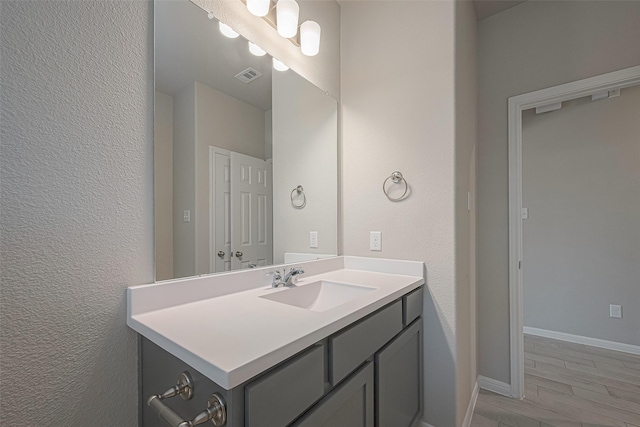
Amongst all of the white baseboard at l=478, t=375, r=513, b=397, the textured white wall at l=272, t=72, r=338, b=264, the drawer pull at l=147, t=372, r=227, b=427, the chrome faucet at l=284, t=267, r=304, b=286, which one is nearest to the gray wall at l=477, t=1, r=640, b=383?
the white baseboard at l=478, t=375, r=513, b=397

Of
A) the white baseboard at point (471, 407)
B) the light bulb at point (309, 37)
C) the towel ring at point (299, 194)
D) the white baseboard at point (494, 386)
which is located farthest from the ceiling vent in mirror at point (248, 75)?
the white baseboard at point (494, 386)

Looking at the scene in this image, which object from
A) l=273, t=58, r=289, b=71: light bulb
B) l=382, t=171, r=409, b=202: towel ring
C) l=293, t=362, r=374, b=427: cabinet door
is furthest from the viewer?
l=382, t=171, r=409, b=202: towel ring

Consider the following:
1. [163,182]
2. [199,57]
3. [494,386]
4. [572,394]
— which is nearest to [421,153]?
[199,57]

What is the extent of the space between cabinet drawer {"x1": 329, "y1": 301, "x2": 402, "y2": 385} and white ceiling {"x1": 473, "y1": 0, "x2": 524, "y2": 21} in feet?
7.20

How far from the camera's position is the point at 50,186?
768mm

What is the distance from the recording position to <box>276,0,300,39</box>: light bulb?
4.59ft

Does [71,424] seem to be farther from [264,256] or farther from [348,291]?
[348,291]

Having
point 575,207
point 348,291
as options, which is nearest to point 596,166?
point 575,207

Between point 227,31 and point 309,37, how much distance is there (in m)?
0.50

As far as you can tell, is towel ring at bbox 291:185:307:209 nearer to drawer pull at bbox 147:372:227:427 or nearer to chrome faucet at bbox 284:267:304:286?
chrome faucet at bbox 284:267:304:286

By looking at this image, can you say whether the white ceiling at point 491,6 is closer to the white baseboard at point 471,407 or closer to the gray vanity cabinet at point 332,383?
the gray vanity cabinet at point 332,383

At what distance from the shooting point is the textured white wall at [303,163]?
5.18ft

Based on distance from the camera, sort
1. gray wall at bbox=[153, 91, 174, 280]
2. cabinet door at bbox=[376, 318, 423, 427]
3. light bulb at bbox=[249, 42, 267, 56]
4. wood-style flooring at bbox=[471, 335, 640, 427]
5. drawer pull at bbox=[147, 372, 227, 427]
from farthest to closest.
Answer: wood-style flooring at bbox=[471, 335, 640, 427] → light bulb at bbox=[249, 42, 267, 56] → cabinet door at bbox=[376, 318, 423, 427] → gray wall at bbox=[153, 91, 174, 280] → drawer pull at bbox=[147, 372, 227, 427]

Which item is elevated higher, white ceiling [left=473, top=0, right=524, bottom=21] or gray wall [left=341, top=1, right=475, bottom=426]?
white ceiling [left=473, top=0, right=524, bottom=21]
